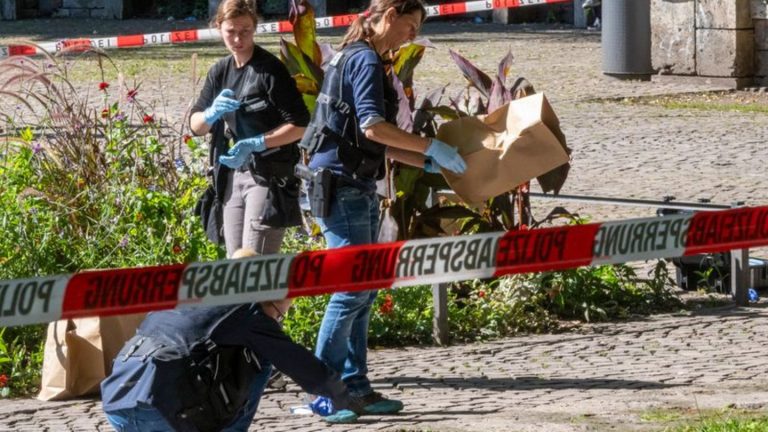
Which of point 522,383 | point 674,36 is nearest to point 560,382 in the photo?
point 522,383

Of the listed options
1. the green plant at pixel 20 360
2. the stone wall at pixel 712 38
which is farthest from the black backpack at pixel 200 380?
the stone wall at pixel 712 38

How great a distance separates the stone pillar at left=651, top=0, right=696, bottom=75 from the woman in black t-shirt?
12535 mm

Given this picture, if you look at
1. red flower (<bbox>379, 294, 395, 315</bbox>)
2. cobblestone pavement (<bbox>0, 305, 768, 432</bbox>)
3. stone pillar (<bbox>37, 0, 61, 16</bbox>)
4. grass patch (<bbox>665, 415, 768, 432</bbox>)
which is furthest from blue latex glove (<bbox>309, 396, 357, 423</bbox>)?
stone pillar (<bbox>37, 0, 61, 16</bbox>)

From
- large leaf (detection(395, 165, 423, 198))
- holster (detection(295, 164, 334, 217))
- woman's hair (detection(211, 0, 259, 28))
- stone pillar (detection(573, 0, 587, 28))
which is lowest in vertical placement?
stone pillar (detection(573, 0, 587, 28))

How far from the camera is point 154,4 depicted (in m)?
35.3

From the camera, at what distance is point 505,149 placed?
6.39m

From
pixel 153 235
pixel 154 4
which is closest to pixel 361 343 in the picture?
pixel 153 235

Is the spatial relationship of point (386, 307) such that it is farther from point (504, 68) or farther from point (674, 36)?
point (674, 36)

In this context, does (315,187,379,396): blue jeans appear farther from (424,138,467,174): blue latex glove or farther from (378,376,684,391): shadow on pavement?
(378,376,684,391): shadow on pavement

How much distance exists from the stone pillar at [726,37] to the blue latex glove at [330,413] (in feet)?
42.1

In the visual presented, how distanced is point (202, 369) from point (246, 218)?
65.7 inches

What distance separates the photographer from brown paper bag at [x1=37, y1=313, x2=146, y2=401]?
6.64 m

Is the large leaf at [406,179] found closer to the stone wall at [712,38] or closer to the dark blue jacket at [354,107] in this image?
the dark blue jacket at [354,107]

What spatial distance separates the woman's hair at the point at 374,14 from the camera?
596 cm
